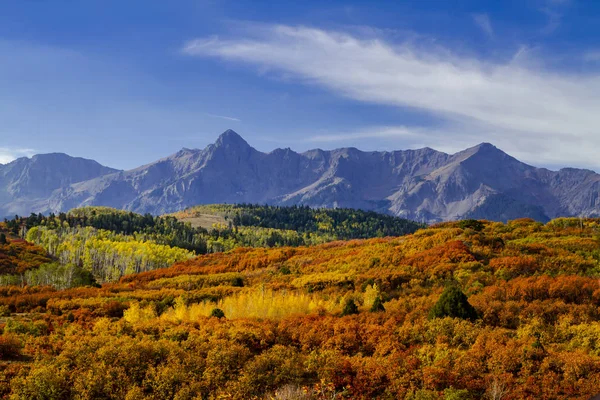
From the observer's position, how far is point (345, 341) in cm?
1903

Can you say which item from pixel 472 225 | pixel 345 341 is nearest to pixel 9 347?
pixel 345 341

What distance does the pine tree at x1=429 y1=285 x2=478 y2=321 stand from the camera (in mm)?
21841

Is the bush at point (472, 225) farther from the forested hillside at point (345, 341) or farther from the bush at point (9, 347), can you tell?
the bush at point (9, 347)

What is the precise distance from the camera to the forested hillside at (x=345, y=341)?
542 inches

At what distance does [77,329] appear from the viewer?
66.6 feet

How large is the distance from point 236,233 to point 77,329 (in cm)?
17961

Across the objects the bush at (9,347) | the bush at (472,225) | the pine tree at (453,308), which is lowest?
the bush at (9,347)

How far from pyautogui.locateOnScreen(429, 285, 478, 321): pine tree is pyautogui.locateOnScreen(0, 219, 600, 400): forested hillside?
0.06 metres

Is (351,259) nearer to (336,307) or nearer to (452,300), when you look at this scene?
(336,307)

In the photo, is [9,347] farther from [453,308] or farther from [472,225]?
[472,225]

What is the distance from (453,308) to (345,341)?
252 inches

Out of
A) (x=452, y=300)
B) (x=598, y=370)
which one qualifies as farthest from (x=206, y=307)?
(x=598, y=370)

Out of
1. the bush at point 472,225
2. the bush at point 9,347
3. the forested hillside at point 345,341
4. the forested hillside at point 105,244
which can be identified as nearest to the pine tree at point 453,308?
the forested hillside at point 345,341

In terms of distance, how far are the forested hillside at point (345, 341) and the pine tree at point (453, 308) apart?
0.06 metres
